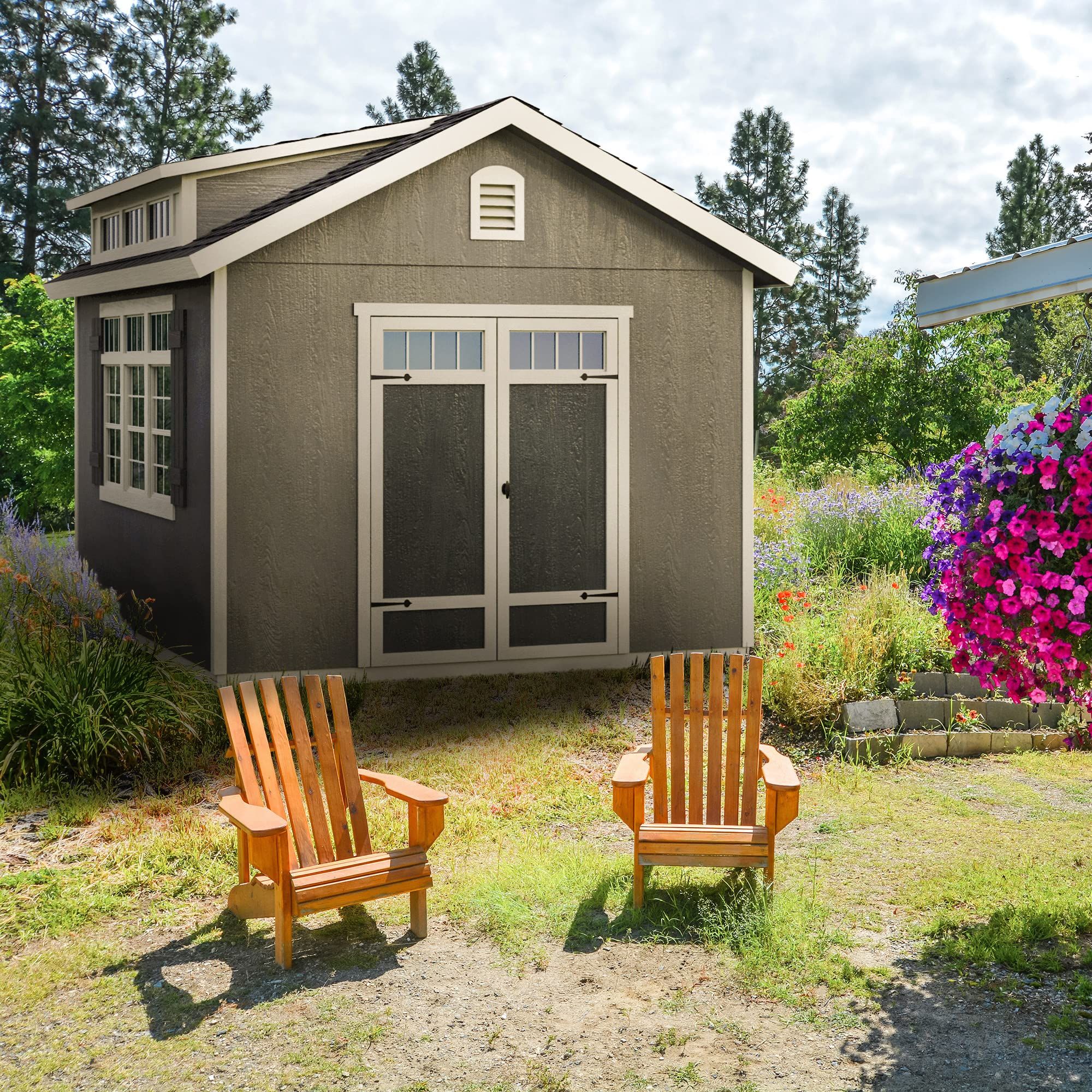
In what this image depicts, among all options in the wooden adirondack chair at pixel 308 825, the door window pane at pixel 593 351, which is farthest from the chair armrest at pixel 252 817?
the door window pane at pixel 593 351

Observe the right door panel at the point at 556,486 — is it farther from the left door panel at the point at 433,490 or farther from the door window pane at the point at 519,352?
the left door panel at the point at 433,490

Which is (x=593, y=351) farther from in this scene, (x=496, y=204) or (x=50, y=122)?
(x=50, y=122)

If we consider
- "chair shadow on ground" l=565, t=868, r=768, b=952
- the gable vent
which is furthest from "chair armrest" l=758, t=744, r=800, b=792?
the gable vent

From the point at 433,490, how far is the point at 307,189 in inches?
91.2

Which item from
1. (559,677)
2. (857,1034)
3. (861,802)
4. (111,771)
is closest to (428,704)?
(559,677)

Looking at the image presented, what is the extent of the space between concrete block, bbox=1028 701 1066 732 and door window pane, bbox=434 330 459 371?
176 inches

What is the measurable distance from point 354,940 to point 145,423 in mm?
5907

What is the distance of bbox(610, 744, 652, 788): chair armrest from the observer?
477cm

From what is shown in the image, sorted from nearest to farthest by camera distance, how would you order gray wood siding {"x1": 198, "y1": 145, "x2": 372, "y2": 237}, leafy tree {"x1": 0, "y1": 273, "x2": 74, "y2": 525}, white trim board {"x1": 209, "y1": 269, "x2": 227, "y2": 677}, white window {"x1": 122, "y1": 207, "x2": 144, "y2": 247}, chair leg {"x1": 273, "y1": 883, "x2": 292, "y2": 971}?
chair leg {"x1": 273, "y1": 883, "x2": 292, "y2": 971}, white trim board {"x1": 209, "y1": 269, "x2": 227, "y2": 677}, gray wood siding {"x1": 198, "y1": 145, "x2": 372, "y2": 237}, white window {"x1": 122, "y1": 207, "x2": 144, "y2": 247}, leafy tree {"x1": 0, "y1": 273, "x2": 74, "y2": 525}

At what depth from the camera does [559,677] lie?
8.53 metres

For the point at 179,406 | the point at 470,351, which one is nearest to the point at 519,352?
the point at 470,351

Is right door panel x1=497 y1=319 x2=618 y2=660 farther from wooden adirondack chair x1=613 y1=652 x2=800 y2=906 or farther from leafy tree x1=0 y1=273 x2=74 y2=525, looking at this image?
leafy tree x1=0 y1=273 x2=74 y2=525

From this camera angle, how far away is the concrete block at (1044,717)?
763 centimetres

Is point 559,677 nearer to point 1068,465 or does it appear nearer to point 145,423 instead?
point 145,423
